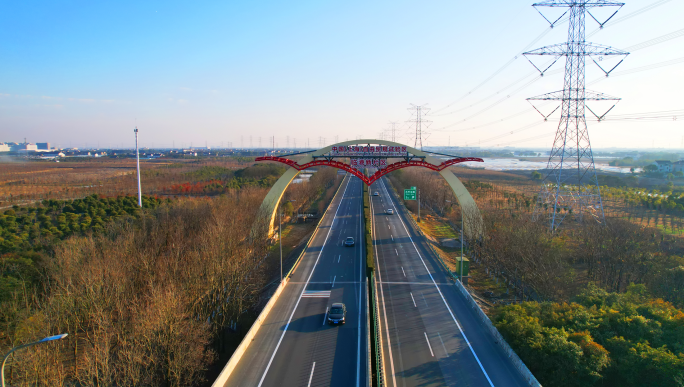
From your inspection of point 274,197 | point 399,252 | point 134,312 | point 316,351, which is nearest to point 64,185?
point 274,197

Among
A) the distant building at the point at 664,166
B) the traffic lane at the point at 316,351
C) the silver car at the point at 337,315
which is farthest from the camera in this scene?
the distant building at the point at 664,166

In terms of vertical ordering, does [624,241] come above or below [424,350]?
above

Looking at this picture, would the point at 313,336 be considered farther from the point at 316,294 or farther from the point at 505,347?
the point at 505,347

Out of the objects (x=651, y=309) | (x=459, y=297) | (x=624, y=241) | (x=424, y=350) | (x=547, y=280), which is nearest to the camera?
(x=651, y=309)

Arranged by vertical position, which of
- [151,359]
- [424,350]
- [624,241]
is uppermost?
[624,241]

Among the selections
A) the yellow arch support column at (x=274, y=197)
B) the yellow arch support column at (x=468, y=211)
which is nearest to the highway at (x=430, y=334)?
the yellow arch support column at (x=468, y=211)

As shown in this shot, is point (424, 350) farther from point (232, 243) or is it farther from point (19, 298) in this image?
point (19, 298)

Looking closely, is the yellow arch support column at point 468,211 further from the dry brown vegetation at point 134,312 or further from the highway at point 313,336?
the dry brown vegetation at point 134,312

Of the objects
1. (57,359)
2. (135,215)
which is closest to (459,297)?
(57,359)
